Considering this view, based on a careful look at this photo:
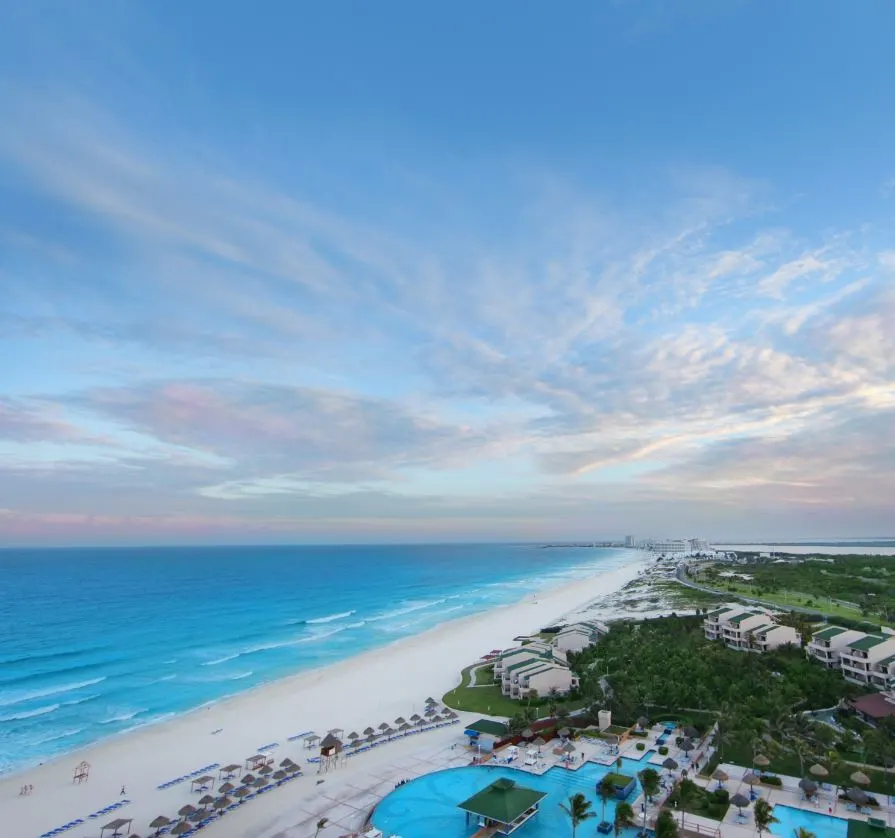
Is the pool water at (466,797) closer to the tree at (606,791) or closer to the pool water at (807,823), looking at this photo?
the tree at (606,791)

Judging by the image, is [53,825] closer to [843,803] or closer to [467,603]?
[843,803]

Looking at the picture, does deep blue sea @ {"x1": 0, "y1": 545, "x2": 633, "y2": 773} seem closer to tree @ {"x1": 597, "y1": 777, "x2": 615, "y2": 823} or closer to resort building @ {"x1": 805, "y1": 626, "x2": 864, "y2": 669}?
tree @ {"x1": 597, "y1": 777, "x2": 615, "y2": 823}

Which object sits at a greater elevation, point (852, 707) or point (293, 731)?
point (852, 707)

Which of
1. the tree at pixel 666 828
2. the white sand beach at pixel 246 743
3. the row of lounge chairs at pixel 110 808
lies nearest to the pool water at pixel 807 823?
the tree at pixel 666 828

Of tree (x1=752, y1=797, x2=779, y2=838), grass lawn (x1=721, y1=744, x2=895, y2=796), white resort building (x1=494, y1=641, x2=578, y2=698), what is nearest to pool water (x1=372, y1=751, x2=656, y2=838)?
grass lawn (x1=721, y1=744, x2=895, y2=796)

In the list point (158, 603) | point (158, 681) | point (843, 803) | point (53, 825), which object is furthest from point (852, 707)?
point (158, 603)

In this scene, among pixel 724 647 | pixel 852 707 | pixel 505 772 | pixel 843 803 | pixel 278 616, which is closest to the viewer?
pixel 843 803
